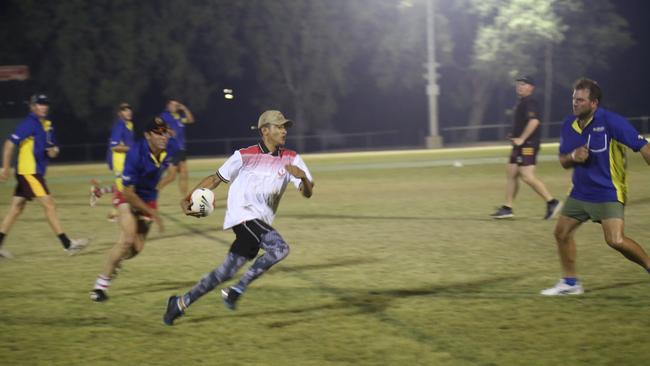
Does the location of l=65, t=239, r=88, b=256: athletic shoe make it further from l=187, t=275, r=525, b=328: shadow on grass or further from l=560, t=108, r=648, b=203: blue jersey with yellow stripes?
l=560, t=108, r=648, b=203: blue jersey with yellow stripes

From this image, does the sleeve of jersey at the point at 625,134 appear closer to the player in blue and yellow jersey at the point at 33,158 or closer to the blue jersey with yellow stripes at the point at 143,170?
the blue jersey with yellow stripes at the point at 143,170

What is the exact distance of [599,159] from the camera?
6926mm

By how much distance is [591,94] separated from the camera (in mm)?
6848

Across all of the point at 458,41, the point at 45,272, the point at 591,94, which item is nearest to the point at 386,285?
the point at 591,94

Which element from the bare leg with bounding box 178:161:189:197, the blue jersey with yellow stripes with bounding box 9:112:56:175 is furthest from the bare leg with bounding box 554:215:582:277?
the bare leg with bounding box 178:161:189:197

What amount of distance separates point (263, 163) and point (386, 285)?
218 centimetres

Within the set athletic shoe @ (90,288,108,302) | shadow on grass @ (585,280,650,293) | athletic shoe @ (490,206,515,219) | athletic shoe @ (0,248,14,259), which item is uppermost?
athletic shoe @ (90,288,108,302)

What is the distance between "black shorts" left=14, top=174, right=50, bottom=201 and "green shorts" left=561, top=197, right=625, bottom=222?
6.60 metres

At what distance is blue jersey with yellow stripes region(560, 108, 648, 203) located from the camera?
22.5 ft

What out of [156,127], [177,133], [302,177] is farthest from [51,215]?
[177,133]

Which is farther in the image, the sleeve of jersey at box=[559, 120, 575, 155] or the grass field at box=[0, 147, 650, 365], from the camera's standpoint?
the sleeve of jersey at box=[559, 120, 575, 155]

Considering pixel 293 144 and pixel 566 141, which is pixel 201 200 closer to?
pixel 566 141

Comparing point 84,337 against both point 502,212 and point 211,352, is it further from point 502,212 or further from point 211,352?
point 502,212

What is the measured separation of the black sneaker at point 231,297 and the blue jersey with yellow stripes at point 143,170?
4.36 ft
